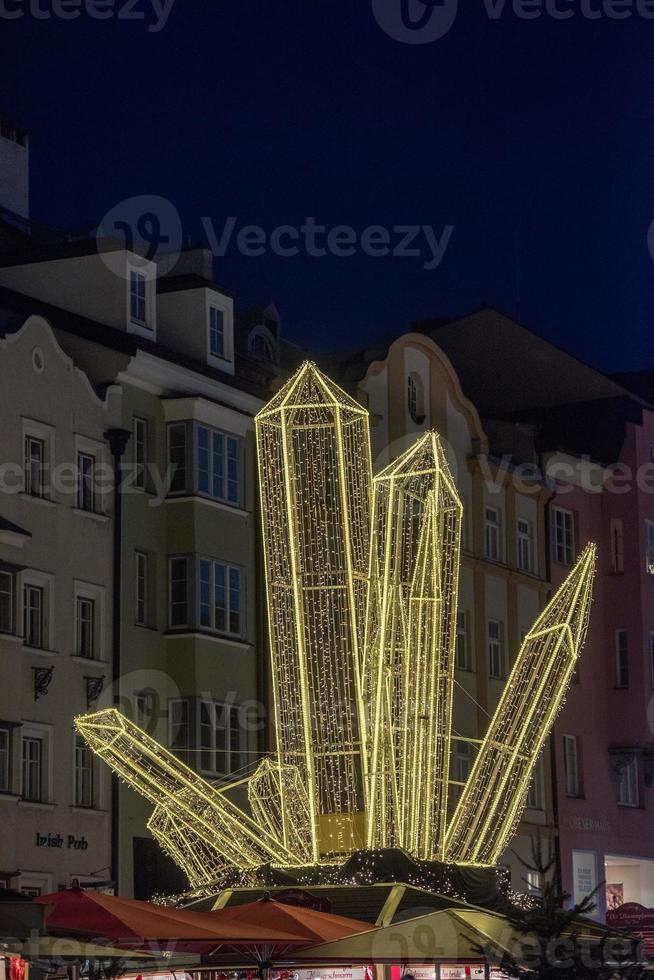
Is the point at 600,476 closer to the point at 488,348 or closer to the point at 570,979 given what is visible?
the point at 488,348

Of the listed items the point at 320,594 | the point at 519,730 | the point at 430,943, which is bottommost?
the point at 430,943

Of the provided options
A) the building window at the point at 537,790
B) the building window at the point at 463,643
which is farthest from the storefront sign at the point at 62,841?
the building window at the point at 537,790

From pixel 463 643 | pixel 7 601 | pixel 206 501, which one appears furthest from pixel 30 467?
pixel 463 643

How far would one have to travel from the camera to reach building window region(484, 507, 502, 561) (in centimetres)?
5259

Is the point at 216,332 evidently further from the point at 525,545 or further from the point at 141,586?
the point at 525,545

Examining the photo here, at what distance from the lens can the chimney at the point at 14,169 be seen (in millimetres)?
50406

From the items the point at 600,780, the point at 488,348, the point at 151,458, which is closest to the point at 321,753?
the point at 151,458

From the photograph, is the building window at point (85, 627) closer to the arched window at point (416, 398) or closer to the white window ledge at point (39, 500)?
the white window ledge at point (39, 500)

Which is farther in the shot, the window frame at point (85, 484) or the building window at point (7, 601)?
the window frame at point (85, 484)

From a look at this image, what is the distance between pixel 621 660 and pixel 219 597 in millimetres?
16743

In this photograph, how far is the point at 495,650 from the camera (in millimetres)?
52688

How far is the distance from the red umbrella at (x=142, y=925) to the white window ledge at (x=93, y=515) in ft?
51.9

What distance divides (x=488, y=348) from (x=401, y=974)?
36436mm

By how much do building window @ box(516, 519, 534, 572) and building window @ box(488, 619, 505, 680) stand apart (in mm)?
1923
